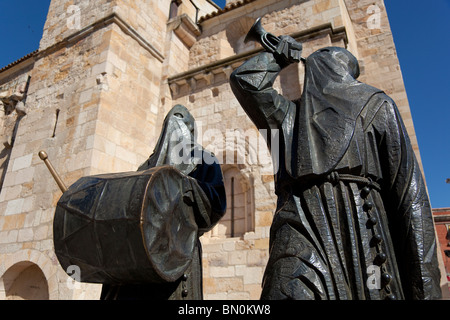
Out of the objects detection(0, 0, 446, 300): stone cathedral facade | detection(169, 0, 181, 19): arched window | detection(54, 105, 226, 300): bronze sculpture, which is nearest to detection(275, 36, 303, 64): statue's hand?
detection(54, 105, 226, 300): bronze sculpture

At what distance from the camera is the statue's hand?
6.19ft

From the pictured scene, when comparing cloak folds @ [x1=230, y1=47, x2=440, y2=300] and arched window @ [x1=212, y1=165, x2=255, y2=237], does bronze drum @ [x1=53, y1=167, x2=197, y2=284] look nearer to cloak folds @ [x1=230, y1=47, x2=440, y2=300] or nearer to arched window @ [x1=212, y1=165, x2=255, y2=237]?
cloak folds @ [x1=230, y1=47, x2=440, y2=300]

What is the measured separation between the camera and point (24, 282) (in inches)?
253

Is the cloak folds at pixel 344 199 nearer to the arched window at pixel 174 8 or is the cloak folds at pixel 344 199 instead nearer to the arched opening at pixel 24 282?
the arched opening at pixel 24 282

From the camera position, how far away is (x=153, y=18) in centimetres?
880

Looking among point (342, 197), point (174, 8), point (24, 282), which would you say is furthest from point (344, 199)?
point (174, 8)

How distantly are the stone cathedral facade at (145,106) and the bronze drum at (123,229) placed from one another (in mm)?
4165

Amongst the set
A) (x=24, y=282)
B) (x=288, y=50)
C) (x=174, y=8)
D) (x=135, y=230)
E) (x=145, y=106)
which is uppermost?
(x=174, y=8)

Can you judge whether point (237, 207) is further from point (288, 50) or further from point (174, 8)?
point (174, 8)

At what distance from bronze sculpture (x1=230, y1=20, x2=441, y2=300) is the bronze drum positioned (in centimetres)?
61

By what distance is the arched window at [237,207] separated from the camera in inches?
257

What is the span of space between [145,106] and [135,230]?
6.61m

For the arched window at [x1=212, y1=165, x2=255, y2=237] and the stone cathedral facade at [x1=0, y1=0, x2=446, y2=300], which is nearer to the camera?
the stone cathedral facade at [x1=0, y1=0, x2=446, y2=300]
